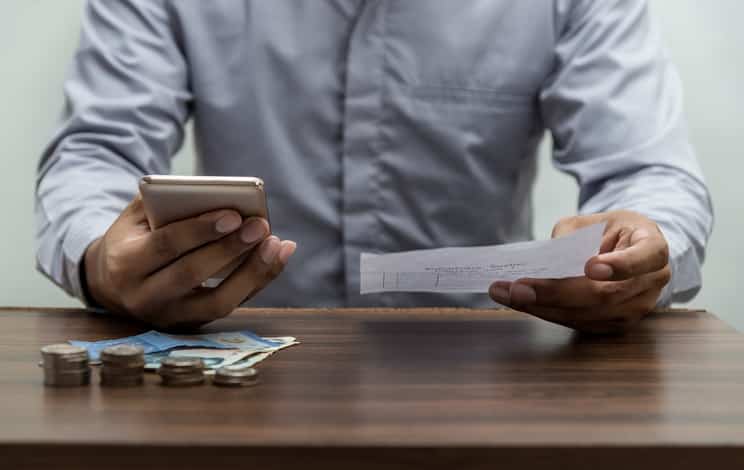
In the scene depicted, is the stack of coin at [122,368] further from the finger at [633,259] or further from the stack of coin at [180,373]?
the finger at [633,259]

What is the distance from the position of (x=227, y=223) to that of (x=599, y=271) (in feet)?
1.04

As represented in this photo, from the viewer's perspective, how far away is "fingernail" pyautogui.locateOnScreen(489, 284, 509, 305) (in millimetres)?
921

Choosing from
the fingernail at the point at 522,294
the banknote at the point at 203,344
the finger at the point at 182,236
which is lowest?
the banknote at the point at 203,344

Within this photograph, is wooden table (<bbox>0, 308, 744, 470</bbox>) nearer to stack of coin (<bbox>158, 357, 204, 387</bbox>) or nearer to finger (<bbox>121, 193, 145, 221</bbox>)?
stack of coin (<bbox>158, 357, 204, 387</bbox>)

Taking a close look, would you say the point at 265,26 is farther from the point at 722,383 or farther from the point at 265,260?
the point at 722,383

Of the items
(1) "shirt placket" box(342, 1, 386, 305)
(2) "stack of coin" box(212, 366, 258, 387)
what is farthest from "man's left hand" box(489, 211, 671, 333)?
(1) "shirt placket" box(342, 1, 386, 305)

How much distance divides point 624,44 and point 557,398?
944mm

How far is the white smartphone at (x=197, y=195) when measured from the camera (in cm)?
79

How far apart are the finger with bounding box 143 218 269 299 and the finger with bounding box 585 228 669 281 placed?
0.93 feet

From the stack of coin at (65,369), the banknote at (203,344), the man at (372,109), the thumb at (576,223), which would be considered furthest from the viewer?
the man at (372,109)

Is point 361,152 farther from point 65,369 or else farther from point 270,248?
point 65,369

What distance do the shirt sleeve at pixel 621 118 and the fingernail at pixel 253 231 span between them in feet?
1.80

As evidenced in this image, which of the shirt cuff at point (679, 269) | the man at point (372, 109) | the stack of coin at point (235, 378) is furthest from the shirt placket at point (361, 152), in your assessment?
the stack of coin at point (235, 378)

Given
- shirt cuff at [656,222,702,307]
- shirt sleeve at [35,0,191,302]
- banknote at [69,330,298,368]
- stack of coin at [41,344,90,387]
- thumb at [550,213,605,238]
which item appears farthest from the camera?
shirt sleeve at [35,0,191,302]
